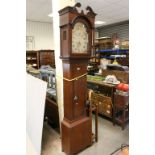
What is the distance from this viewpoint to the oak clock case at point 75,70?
7.30 ft

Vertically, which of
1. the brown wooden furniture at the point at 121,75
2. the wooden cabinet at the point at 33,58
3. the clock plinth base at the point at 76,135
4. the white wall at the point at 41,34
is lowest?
the clock plinth base at the point at 76,135

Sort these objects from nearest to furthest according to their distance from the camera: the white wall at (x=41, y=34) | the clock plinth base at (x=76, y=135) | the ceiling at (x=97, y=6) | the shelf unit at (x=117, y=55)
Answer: the clock plinth base at (x=76, y=135) → the ceiling at (x=97, y=6) → the shelf unit at (x=117, y=55) → the white wall at (x=41, y=34)

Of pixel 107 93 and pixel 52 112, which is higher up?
pixel 107 93

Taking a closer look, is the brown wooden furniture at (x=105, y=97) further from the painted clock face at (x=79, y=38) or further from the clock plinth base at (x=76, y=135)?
the painted clock face at (x=79, y=38)

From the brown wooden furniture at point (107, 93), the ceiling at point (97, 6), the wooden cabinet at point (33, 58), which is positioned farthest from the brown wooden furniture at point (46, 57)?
the brown wooden furniture at point (107, 93)

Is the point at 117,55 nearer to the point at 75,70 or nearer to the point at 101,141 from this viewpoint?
the point at 101,141

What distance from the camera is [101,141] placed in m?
2.81

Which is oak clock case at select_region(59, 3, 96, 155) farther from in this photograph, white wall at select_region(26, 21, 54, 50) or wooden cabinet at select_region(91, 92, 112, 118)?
white wall at select_region(26, 21, 54, 50)

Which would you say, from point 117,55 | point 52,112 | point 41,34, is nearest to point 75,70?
point 52,112

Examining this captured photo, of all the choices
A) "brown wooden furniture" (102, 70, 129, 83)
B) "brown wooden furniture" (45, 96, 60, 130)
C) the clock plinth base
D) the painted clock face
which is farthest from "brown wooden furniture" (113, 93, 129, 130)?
the painted clock face

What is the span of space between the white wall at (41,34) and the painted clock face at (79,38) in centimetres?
538

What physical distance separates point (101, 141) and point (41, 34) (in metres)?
5.95

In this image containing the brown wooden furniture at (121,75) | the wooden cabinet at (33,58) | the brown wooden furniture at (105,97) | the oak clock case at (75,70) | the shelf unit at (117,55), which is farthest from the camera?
the wooden cabinet at (33,58)
